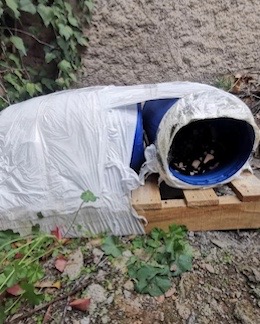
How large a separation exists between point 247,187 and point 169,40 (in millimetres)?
1141

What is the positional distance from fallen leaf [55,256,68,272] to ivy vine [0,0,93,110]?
3.40 ft

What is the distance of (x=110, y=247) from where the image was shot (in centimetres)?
102

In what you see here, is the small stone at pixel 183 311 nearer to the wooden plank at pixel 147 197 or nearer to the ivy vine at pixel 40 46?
the wooden plank at pixel 147 197

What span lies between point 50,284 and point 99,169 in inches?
16.0

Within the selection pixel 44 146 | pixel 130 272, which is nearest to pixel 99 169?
pixel 44 146

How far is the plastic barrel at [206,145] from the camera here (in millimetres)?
1135

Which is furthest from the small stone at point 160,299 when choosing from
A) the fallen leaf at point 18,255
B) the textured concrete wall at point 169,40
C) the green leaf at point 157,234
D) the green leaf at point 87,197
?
the textured concrete wall at point 169,40

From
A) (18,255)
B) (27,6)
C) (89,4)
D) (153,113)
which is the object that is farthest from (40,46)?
(18,255)

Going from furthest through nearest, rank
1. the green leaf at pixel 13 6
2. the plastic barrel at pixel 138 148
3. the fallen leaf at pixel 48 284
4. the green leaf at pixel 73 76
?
the green leaf at pixel 73 76 → the green leaf at pixel 13 6 → the plastic barrel at pixel 138 148 → the fallen leaf at pixel 48 284

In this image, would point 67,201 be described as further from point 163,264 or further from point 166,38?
point 166,38

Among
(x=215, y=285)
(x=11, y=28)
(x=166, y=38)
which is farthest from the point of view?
(x=166, y=38)

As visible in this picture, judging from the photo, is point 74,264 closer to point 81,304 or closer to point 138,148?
point 81,304

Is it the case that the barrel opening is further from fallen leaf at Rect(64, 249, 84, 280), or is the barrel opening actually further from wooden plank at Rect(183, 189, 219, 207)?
fallen leaf at Rect(64, 249, 84, 280)

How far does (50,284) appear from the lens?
91 cm
